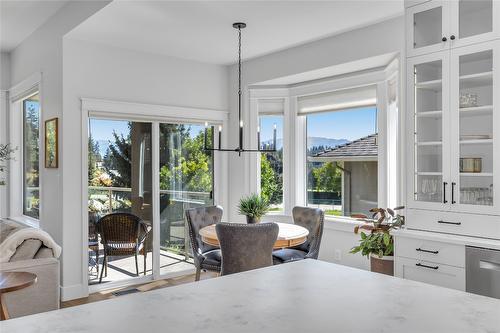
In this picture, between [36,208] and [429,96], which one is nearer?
[429,96]

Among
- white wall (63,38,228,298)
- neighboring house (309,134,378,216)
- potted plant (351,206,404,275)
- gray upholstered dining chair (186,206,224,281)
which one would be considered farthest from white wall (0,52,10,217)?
potted plant (351,206,404,275)

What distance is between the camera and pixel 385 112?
4.34 metres

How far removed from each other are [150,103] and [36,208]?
86.5 inches

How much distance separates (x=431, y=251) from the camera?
9.04 ft

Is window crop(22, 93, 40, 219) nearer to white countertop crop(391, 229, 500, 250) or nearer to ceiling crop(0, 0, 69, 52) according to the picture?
ceiling crop(0, 0, 69, 52)

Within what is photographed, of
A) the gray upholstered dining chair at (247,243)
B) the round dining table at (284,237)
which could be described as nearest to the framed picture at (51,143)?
the round dining table at (284,237)

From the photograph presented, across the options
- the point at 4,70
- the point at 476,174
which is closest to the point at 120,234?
the point at 4,70

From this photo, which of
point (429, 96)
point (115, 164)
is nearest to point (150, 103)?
point (115, 164)

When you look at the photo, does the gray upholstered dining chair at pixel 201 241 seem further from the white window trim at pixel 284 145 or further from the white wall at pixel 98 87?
the white wall at pixel 98 87

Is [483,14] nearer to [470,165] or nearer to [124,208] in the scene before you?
[470,165]

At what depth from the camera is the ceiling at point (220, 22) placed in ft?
11.5

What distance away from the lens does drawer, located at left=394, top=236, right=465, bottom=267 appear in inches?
104

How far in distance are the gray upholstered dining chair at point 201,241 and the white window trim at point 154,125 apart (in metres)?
0.78

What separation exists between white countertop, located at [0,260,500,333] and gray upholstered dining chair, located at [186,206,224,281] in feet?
8.99
